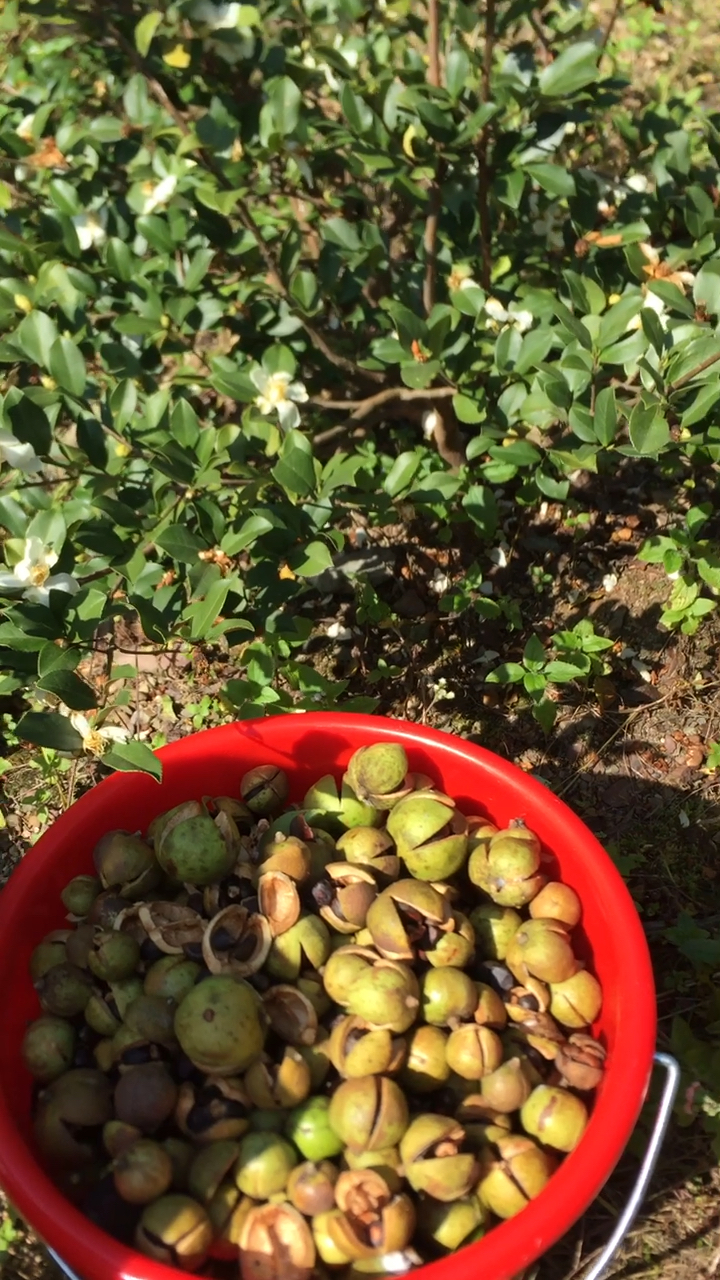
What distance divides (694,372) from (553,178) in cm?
62

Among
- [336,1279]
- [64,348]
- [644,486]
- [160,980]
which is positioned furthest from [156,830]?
[644,486]

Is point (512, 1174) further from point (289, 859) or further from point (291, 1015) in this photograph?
point (289, 859)

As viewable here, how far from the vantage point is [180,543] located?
1829 mm

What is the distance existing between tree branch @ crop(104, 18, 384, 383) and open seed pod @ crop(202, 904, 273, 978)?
146 cm

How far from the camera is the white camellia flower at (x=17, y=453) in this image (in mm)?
1816

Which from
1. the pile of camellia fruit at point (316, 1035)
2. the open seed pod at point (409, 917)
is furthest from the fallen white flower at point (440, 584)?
the open seed pod at point (409, 917)

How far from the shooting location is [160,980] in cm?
150

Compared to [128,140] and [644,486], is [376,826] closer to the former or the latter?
[644,486]

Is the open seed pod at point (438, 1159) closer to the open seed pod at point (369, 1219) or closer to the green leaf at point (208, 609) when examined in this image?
the open seed pod at point (369, 1219)

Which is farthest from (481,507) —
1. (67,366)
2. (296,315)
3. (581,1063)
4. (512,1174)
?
(512,1174)

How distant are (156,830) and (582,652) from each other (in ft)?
3.79

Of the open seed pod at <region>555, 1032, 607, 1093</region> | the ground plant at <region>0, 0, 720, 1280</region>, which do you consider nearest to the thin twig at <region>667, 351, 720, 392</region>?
the ground plant at <region>0, 0, 720, 1280</region>

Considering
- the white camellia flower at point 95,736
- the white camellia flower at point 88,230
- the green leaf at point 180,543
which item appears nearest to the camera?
the white camellia flower at point 95,736

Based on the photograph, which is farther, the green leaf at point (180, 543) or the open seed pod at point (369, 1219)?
the green leaf at point (180, 543)
